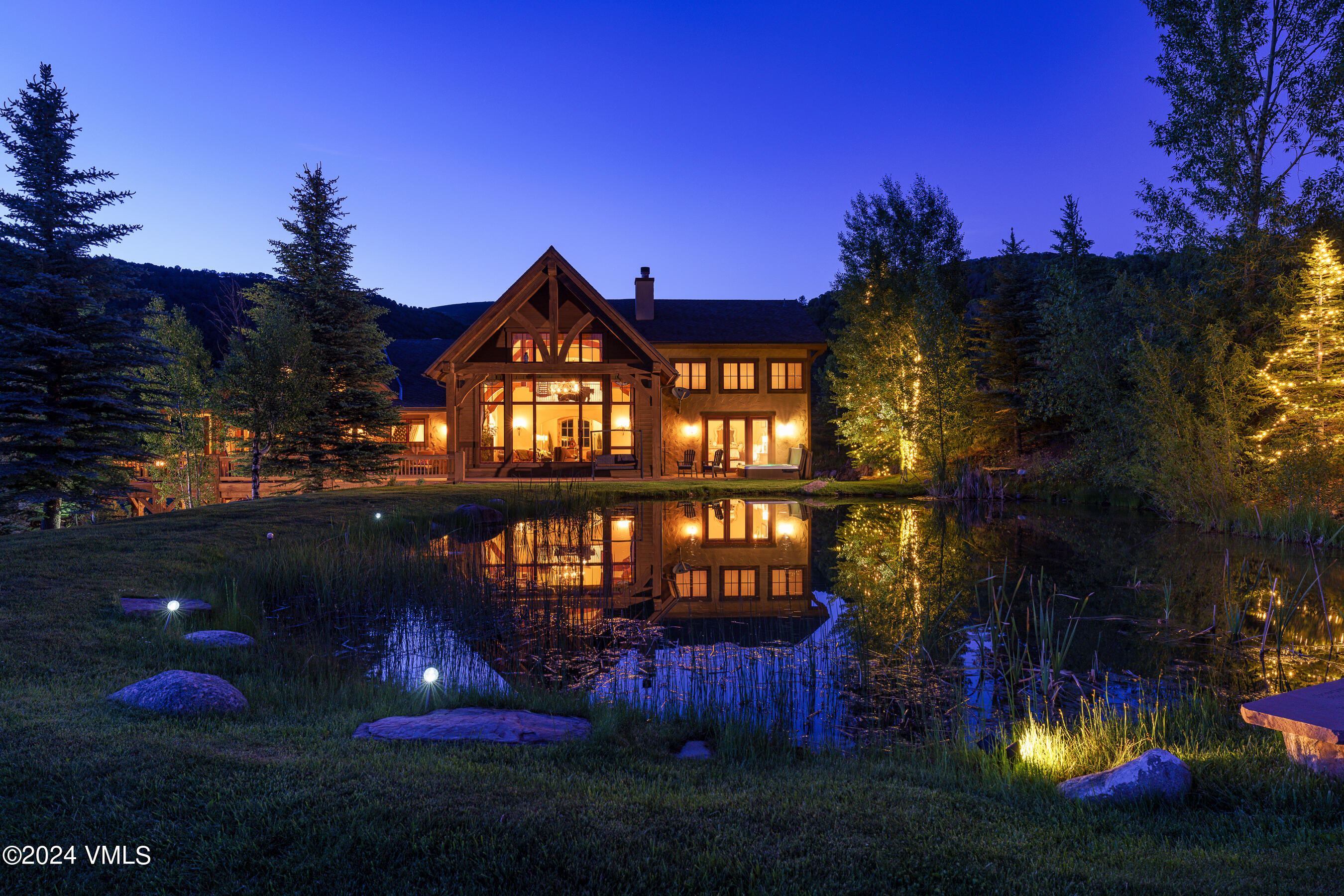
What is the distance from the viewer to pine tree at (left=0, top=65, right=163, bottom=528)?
1213 centimetres

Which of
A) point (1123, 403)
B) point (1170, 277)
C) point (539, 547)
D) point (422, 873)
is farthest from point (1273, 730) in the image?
point (1170, 277)

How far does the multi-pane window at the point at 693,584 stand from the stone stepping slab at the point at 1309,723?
5.20 metres

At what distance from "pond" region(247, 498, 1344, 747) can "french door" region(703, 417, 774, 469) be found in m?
13.0

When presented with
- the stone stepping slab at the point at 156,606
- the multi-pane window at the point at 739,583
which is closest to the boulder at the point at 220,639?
the stone stepping slab at the point at 156,606

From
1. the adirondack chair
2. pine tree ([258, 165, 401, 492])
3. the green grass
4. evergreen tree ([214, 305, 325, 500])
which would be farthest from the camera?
the adirondack chair

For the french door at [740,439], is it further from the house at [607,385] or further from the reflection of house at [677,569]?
the reflection of house at [677,569]

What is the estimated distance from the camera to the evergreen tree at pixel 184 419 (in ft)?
52.3

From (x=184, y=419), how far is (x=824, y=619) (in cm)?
1583

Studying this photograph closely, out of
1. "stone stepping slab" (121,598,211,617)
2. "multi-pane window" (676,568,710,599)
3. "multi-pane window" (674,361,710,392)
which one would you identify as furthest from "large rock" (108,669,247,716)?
"multi-pane window" (674,361,710,392)

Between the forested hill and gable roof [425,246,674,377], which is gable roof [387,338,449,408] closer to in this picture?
gable roof [425,246,674,377]

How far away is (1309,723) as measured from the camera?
3084 mm

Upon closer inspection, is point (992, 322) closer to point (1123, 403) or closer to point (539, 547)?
point (1123, 403)

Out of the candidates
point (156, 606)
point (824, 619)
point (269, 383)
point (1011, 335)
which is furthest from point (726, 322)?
point (156, 606)

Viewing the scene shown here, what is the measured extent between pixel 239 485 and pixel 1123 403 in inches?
917
